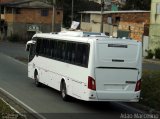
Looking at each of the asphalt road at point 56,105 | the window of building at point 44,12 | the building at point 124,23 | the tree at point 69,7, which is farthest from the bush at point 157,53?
the tree at point 69,7

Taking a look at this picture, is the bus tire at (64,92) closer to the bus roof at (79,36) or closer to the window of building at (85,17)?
the bus roof at (79,36)

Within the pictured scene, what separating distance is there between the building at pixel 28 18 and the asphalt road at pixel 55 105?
7112 cm

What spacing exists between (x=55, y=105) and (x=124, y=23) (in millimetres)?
52178

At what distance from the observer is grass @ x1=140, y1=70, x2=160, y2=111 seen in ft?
55.7

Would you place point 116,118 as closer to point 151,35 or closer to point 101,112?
point 101,112

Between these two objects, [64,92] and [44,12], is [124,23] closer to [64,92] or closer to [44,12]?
[44,12]

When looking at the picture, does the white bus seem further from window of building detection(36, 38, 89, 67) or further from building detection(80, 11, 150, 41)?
building detection(80, 11, 150, 41)

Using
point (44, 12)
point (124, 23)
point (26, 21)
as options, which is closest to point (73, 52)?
point (124, 23)

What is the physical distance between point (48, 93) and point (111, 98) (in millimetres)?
4856

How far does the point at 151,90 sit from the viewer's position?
60.8ft

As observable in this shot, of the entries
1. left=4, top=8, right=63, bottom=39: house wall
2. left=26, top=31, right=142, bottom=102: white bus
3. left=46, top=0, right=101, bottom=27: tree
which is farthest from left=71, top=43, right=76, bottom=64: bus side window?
left=46, top=0, right=101, bottom=27: tree

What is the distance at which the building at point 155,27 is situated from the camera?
198ft

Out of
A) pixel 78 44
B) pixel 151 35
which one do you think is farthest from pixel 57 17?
pixel 78 44

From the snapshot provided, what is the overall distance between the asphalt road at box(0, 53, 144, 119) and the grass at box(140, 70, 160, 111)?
72cm
